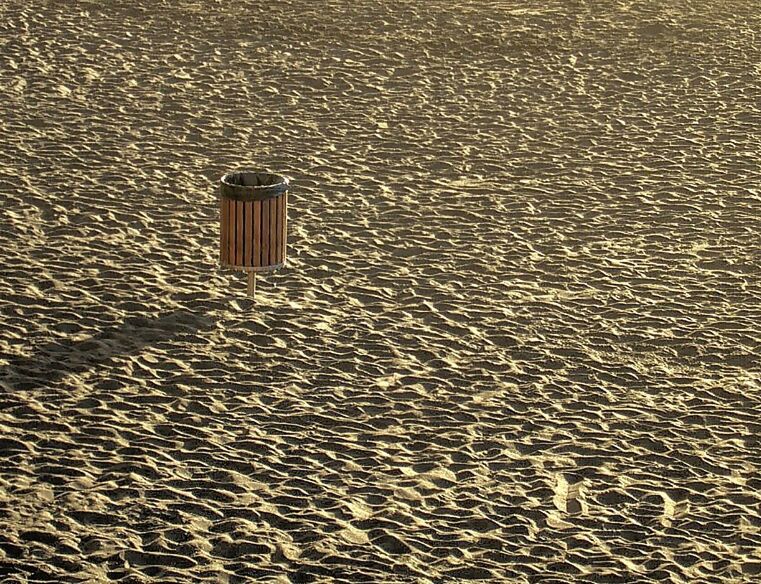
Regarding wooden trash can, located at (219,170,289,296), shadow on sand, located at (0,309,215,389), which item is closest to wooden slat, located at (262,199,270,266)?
wooden trash can, located at (219,170,289,296)

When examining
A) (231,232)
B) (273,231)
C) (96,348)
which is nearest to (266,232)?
(273,231)

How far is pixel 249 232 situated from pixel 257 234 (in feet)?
0.13

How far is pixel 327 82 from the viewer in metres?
9.92

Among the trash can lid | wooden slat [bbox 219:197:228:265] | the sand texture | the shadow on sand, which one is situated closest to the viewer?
the sand texture

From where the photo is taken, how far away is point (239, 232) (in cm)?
675

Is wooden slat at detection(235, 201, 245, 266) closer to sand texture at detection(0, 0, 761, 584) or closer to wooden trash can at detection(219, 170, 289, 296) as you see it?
wooden trash can at detection(219, 170, 289, 296)

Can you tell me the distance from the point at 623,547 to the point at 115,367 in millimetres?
2417

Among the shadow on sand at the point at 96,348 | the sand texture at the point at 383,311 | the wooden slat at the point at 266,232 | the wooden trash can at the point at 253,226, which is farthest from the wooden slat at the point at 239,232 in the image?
the shadow on sand at the point at 96,348

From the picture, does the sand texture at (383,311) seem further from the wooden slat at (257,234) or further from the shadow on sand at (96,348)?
the wooden slat at (257,234)

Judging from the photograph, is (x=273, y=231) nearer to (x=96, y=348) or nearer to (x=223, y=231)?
(x=223, y=231)

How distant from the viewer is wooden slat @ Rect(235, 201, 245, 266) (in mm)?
6692

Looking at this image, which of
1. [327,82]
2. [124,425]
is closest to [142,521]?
[124,425]

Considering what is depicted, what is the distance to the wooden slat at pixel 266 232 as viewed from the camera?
6684 millimetres

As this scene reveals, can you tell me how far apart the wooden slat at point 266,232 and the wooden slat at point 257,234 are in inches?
0.6
